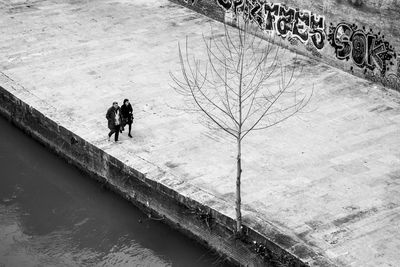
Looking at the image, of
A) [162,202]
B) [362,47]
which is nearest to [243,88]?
[362,47]

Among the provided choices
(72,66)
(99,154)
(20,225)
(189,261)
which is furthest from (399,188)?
(72,66)

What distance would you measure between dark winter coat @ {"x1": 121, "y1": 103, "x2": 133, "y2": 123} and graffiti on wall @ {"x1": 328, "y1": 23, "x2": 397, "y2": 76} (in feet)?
23.6

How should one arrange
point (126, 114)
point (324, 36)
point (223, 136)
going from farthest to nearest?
1. point (324, 36)
2. point (223, 136)
3. point (126, 114)

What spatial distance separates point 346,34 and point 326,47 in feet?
3.37

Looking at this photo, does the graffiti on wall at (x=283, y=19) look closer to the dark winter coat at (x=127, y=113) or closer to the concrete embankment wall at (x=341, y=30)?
the concrete embankment wall at (x=341, y=30)

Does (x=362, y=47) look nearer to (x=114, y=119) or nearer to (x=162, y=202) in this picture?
(x=114, y=119)

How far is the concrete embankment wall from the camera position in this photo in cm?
2211

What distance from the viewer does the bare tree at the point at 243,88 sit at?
2077 centimetres

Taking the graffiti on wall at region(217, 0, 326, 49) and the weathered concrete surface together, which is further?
the graffiti on wall at region(217, 0, 326, 49)

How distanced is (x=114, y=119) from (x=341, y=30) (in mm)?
7718

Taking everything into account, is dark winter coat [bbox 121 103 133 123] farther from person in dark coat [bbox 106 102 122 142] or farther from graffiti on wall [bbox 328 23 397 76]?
graffiti on wall [bbox 328 23 397 76]

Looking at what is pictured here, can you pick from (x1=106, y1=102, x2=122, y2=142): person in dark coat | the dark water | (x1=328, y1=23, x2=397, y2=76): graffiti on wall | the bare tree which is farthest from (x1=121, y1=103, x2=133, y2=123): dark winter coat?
(x1=328, y1=23, x2=397, y2=76): graffiti on wall

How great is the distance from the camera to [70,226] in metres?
18.7

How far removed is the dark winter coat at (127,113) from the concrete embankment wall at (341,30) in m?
7.21
